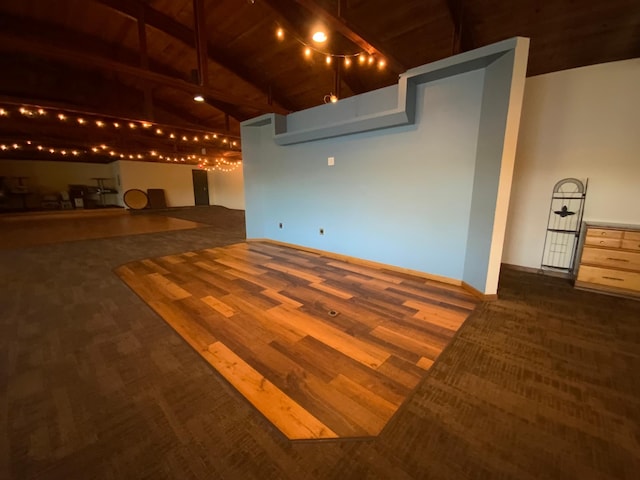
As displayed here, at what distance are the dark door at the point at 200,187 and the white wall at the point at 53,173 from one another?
390 cm

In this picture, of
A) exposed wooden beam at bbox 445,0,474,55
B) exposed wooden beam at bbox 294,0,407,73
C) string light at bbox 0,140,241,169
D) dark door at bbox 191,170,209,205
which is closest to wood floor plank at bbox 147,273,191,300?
exposed wooden beam at bbox 294,0,407,73

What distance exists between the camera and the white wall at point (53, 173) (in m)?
11.3

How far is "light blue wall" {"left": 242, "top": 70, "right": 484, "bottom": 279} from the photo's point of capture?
2963mm

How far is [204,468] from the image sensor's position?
3.48 ft

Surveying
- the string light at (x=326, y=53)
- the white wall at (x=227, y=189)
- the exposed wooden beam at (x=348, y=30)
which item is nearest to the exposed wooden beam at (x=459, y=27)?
the exposed wooden beam at (x=348, y=30)

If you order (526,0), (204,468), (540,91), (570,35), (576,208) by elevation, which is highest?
(526,0)

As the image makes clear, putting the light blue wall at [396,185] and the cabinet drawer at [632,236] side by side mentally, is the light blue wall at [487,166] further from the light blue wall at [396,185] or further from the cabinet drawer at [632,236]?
the cabinet drawer at [632,236]

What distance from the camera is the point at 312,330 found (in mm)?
2115

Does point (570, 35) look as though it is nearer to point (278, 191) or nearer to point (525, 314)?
point (525, 314)

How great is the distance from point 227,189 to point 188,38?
30.9 feet

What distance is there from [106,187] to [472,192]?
663 inches

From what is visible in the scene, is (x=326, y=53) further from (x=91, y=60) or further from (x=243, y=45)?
(x=91, y=60)

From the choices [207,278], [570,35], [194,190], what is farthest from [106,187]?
[570,35]

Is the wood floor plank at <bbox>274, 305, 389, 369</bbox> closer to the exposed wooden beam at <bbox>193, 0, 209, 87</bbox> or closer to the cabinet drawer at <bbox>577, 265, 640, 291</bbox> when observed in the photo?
the cabinet drawer at <bbox>577, 265, 640, 291</bbox>
